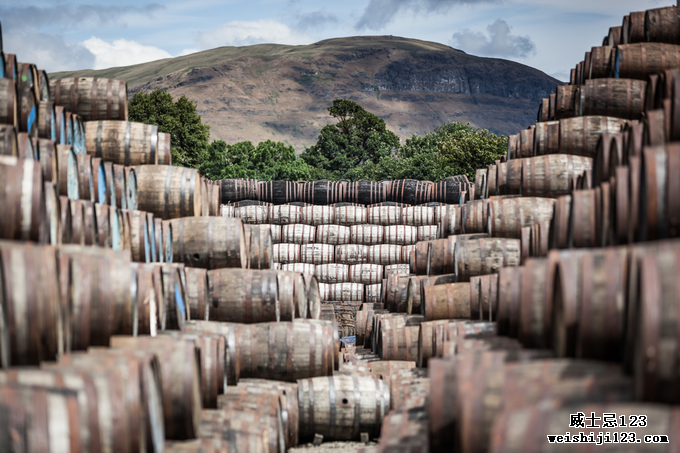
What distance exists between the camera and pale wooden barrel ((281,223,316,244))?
18.5 metres

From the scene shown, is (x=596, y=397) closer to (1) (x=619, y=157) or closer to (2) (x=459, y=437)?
(2) (x=459, y=437)

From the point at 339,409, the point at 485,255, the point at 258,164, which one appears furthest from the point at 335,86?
the point at 339,409

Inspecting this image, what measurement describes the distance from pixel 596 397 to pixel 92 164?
7.05 metres

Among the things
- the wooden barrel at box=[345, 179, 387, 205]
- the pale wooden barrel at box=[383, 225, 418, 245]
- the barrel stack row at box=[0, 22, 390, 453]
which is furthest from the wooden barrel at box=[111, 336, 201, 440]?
the wooden barrel at box=[345, 179, 387, 205]

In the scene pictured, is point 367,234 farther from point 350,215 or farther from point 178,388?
point 178,388

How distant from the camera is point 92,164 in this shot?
834cm

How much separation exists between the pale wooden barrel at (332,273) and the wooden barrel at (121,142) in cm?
849

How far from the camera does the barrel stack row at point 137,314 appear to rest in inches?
156

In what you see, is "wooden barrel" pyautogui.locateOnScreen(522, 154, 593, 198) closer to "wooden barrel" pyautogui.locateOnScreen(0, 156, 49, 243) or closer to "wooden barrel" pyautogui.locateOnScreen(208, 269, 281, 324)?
"wooden barrel" pyautogui.locateOnScreen(208, 269, 281, 324)

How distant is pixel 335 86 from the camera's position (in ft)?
551

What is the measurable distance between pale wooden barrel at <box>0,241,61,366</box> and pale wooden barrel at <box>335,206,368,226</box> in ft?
48.6

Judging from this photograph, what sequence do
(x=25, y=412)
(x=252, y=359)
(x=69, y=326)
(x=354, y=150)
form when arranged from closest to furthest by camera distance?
(x=25, y=412) → (x=69, y=326) → (x=252, y=359) → (x=354, y=150)

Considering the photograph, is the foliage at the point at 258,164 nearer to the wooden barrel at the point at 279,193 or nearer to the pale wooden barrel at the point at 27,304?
the wooden barrel at the point at 279,193

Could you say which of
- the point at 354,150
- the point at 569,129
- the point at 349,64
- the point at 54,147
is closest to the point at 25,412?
the point at 54,147
